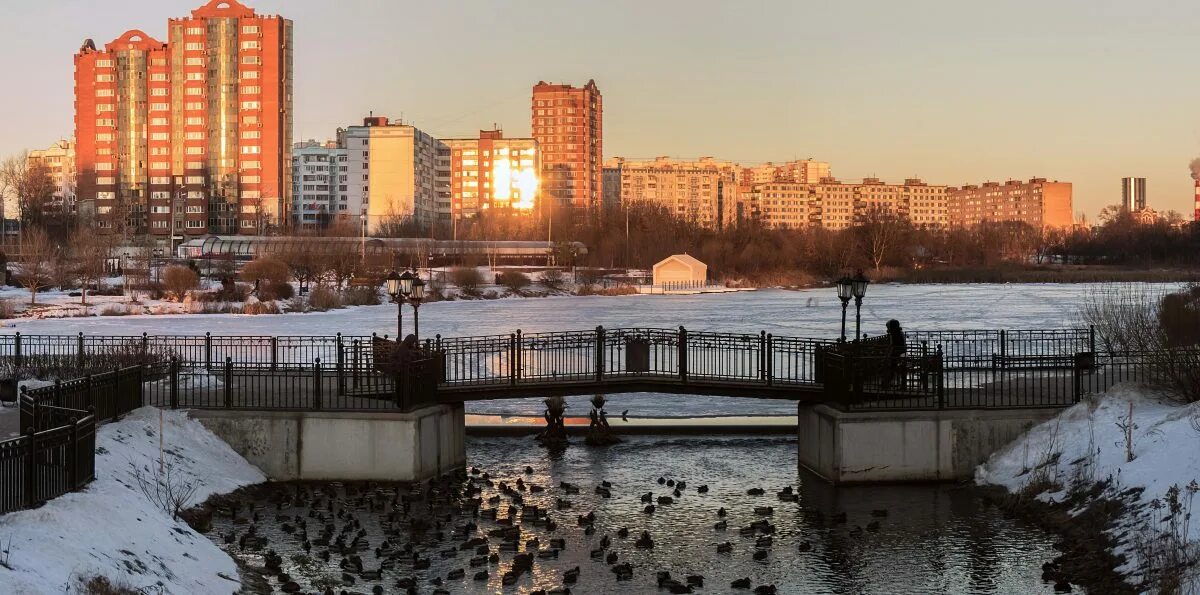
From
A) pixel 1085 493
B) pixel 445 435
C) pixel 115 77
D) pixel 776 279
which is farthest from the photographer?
pixel 115 77

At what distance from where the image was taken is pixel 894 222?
162500mm

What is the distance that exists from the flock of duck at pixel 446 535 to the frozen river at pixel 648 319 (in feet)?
30.6

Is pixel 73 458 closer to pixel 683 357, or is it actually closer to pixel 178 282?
pixel 683 357

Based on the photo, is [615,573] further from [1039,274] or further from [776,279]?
[1039,274]

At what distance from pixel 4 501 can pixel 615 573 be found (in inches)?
289

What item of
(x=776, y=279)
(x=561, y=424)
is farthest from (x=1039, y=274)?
(x=561, y=424)

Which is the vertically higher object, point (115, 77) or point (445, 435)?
point (115, 77)

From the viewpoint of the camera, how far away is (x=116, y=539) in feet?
41.5

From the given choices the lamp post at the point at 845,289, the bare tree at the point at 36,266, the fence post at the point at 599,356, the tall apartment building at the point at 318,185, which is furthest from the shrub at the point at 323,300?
the tall apartment building at the point at 318,185

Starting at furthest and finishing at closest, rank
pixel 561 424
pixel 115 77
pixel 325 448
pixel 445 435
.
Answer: pixel 115 77 < pixel 561 424 < pixel 445 435 < pixel 325 448

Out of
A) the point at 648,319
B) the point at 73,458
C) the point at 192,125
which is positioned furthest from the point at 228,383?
the point at 192,125

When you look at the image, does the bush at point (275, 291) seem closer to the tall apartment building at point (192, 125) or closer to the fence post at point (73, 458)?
the fence post at point (73, 458)

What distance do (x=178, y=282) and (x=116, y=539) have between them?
64.3m

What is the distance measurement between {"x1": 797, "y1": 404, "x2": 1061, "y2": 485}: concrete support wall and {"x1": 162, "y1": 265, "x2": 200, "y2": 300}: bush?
5925 cm
